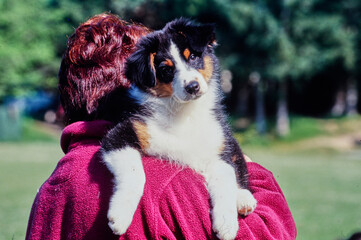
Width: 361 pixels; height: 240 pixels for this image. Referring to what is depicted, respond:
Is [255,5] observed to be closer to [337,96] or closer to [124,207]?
[337,96]

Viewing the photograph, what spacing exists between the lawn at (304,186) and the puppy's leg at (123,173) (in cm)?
277

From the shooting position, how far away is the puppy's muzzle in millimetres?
2676

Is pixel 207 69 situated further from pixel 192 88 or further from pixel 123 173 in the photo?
pixel 123 173

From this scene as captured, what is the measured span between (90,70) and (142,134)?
0.50 m

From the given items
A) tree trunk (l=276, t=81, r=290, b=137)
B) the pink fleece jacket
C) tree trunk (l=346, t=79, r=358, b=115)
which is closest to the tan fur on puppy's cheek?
the pink fleece jacket

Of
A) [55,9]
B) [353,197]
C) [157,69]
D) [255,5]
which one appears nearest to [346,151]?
[255,5]

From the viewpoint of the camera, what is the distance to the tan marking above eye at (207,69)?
2945 millimetres

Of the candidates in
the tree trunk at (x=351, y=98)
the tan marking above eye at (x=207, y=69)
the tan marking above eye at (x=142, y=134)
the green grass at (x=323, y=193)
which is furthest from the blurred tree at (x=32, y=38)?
the tan marking above eye at (x=142, y=134)

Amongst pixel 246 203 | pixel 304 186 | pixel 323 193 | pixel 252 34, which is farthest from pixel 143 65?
pixel 252 34

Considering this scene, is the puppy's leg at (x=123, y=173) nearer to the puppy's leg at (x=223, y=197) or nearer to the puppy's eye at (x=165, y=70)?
the puppy's leg at (x=223, y=197)

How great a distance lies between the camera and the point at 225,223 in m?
2.03

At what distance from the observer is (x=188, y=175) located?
2.12 meters

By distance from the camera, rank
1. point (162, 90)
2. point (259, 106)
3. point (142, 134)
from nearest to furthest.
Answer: point (142, 134), point (162, 90), point (259, 106)

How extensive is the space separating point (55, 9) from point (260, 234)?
103ft
